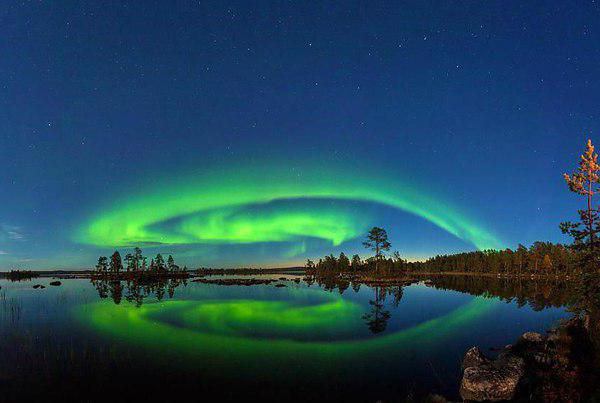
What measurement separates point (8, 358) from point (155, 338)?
455 inches

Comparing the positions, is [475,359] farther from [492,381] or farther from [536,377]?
[492,381]

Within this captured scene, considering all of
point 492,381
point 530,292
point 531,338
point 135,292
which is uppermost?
point 492,381

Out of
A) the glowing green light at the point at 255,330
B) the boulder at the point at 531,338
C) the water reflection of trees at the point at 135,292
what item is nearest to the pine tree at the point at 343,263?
the water reflection of trees at the point at 135,292

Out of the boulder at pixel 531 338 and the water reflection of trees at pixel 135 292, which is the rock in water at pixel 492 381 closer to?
the boulder at pixel 531 338

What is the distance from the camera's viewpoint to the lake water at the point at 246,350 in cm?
2244

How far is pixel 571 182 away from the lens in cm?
3108

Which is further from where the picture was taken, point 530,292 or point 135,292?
point 530,292

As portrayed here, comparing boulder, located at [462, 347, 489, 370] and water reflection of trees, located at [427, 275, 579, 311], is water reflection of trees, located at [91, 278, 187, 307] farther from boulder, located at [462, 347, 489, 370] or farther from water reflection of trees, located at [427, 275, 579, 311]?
water reflection of trees, located at [427, 275, 579, 311]

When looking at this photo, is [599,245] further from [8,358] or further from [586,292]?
[8,358]

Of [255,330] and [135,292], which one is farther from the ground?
[255,330]

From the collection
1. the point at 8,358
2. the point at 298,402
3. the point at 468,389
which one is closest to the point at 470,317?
the point at 468,389

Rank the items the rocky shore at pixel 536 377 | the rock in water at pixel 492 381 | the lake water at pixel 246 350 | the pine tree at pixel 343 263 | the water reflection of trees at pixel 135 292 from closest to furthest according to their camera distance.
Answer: the rocky shore at pixel 536 377 → the rock in water at pixel 492 381 → the lake water at pixel 246 350 → the water reflection of trees at pixel 135 292 → the pine tree at pixel 343 263

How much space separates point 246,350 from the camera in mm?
31859

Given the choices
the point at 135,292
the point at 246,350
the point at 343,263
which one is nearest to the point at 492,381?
the point at 246,350
